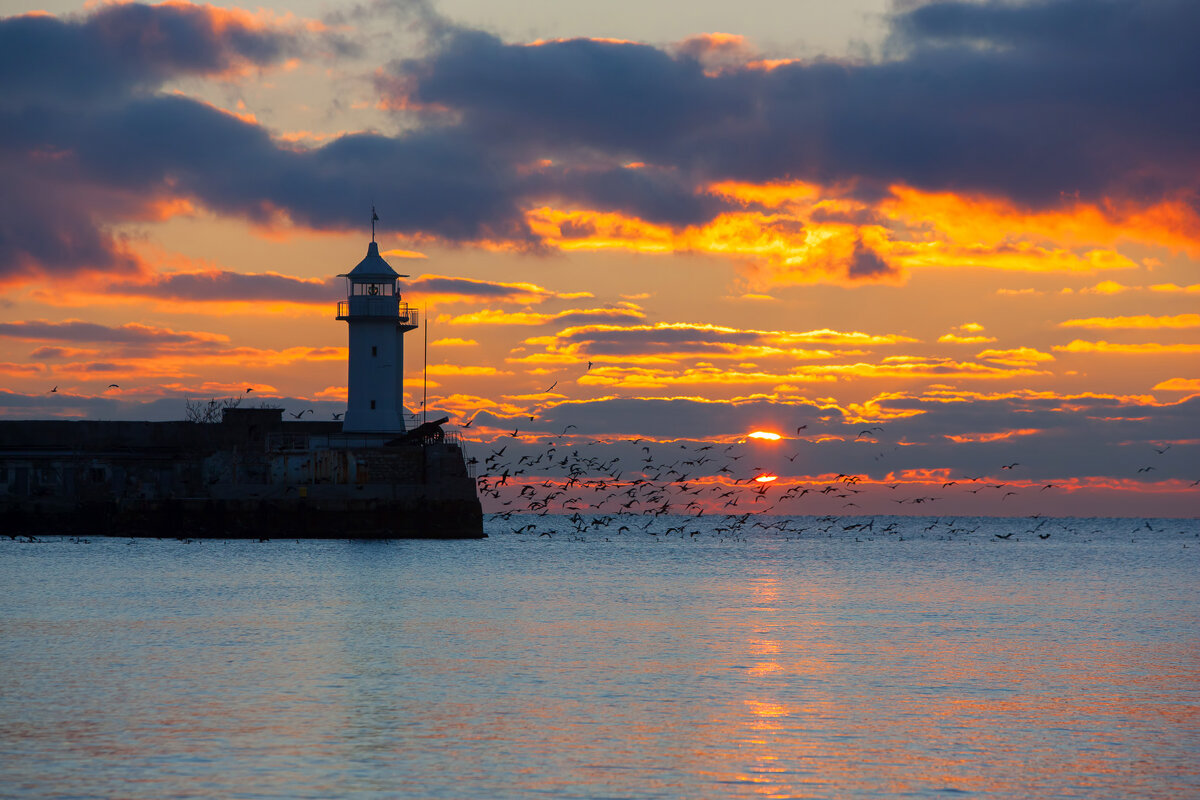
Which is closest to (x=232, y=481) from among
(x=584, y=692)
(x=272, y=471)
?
(x=272, y=471)

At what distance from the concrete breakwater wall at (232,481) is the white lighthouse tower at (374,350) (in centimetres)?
127

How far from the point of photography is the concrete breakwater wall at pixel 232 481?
6612cm

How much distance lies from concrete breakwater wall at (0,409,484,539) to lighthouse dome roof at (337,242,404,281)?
8610mm

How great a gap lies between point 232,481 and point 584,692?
49.5 metres

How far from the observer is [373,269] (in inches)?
2751

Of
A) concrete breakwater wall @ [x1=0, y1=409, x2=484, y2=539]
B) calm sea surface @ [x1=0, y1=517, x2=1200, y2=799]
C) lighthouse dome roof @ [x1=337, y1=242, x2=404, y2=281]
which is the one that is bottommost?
calm sea surface @ [x1=0, y1=517, x2=1200, y2=799]

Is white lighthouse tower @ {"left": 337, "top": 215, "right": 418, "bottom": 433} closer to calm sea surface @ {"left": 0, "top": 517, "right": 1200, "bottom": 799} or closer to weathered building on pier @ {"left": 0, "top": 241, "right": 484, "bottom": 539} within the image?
weathered building on pier @ {"left": 0, "top": 241, "right": 484, "bottom": 539}

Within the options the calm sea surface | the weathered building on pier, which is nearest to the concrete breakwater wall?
the weathered building on pier

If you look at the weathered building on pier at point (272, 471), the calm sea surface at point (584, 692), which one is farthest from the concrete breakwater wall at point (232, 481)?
the calm sea surface at point (584, 692)

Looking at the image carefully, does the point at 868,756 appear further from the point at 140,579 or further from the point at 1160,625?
the point at 140,579

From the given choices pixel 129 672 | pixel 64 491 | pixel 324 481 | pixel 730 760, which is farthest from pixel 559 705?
pixel 64 491

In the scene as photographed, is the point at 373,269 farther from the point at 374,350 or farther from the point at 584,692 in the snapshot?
the point at 584,692

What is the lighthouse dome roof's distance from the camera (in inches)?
2744

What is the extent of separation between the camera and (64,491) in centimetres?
7181
